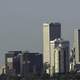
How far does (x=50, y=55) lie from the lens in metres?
127

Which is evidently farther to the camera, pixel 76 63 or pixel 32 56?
pixel 76 63

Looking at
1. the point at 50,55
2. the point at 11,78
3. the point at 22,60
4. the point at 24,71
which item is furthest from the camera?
the point at 50,55

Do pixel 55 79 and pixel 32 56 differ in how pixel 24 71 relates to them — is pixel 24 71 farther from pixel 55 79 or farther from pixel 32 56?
pixel 55 79

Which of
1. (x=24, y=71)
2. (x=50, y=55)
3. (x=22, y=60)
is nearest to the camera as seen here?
(x=24, y=71)

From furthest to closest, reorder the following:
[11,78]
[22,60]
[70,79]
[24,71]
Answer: [22,60]
[24,71]
[11,78]
[70,79]

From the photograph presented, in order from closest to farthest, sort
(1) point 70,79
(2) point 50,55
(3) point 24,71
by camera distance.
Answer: (1) point 70,79
(3) point 24,71
(2) point 50,55

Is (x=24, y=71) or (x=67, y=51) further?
(x=67, y=51)

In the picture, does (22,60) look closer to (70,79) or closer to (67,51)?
(67,51)

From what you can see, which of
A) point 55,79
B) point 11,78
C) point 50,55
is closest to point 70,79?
point 55,79

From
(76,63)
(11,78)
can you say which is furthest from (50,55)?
(11,78)

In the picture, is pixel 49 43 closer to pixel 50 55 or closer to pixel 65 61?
pixel 50 55

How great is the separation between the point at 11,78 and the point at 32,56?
30.5 meters

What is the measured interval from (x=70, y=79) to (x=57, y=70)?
29640mm

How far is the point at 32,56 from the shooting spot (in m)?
116
